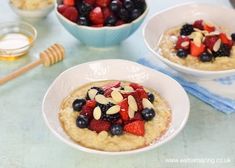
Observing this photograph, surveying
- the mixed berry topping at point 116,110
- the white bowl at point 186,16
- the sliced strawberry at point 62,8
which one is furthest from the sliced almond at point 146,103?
the sliced strawberry at point 62,8

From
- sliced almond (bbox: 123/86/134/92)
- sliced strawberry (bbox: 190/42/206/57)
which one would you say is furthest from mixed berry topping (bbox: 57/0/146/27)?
sliced almond (bbox: 123/86/134/92)

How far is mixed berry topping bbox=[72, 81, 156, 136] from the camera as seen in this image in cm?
114

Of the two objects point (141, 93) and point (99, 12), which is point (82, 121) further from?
point (99, 12)

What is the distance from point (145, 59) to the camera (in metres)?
1.51

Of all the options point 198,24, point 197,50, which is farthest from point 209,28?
point 197,50

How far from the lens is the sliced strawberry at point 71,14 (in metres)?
1.50

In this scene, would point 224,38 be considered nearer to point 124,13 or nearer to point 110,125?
point 124,13

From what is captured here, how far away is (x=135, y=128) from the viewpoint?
1.13 m

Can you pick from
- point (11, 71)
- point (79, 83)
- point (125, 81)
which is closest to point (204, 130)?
point (125, 81)

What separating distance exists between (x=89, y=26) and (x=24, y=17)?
348 mm

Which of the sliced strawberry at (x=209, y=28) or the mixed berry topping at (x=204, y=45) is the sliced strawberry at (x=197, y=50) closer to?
the mixed berry topping at (x=204, y=45)

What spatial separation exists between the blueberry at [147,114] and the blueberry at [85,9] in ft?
1.51

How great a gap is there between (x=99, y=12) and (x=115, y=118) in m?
0.45

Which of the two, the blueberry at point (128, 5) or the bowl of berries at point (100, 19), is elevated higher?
the blueberry at point (128, 5)
